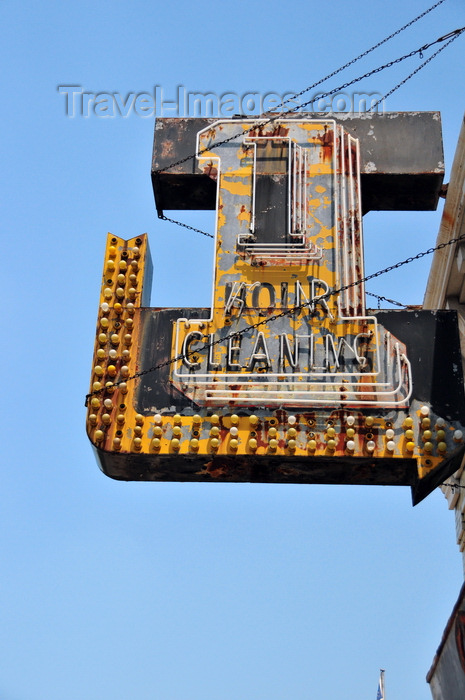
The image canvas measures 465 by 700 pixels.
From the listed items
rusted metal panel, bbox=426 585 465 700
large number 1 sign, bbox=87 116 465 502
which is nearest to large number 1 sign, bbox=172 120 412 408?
large number 1 sign, bbox=87 116 465 502

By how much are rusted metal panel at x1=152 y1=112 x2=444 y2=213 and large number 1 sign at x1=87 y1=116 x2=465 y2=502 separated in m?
0.51

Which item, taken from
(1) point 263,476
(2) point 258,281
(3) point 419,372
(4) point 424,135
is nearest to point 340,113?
(4) point 424,135

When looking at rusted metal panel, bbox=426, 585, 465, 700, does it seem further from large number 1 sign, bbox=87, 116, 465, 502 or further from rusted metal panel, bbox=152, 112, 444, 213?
rusted metal panel, bbox=152, 112, 444, 213

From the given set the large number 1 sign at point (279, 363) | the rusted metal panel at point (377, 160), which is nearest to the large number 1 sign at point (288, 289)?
the large number 1 sign at point (279, 363)

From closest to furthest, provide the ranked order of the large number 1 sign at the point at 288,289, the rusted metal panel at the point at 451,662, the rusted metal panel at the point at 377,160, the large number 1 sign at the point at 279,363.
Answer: the rusted metal panel at the point at 451,662, the large number 1 sign at the point at 279,363, the large number 1 sign at the point at 288,289, the rusted metal panel at the point at 377,160

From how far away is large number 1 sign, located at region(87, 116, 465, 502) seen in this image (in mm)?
14469

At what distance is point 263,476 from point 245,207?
4064 millimetres

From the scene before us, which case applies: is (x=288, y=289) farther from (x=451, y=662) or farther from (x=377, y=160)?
(x=451, y=662)

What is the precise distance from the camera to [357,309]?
15.5 metres

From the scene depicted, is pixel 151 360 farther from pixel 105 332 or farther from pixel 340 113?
pixel 340 113

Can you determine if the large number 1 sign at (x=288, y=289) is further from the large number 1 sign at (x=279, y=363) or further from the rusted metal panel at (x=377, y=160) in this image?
the rusted metal panel at (x=377, y=160)

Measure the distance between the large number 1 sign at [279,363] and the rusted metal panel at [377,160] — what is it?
1.68 feet

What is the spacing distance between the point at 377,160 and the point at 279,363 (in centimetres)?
379

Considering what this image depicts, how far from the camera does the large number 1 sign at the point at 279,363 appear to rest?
1447cm
